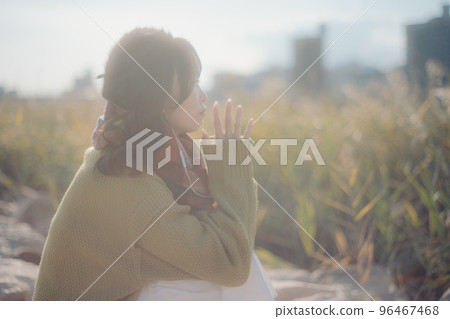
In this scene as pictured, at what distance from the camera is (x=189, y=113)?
1.51m

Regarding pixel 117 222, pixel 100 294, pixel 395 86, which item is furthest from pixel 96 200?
pixel 395 86

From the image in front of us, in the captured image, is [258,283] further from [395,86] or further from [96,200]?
[395,86]

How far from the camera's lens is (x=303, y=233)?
272 cm

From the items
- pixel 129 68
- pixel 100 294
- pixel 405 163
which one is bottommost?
pixel 100 294

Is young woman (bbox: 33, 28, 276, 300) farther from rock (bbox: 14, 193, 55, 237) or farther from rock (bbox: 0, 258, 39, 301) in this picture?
rock (bbox: 14, 193, 55, 237)

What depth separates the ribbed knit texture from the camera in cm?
132

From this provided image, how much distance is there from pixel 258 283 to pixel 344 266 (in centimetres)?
126

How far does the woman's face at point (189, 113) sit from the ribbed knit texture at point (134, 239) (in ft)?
0.59

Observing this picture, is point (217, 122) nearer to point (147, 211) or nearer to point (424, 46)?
point (147, 211)

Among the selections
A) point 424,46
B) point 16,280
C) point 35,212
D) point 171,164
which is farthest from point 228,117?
point 424,46

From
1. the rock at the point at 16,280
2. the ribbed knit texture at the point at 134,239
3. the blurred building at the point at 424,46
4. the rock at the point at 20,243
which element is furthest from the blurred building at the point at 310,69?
the ribbed knit texture at the point at 134,239

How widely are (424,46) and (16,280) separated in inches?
128

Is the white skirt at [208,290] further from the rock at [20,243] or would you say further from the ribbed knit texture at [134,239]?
the rock at [20,243]

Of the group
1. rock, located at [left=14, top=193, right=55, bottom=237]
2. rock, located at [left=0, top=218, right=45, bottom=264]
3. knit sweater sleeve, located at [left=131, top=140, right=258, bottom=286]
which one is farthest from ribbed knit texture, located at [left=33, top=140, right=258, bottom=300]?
rock, located at [left=14, top=193, right=55, bottom=237]
